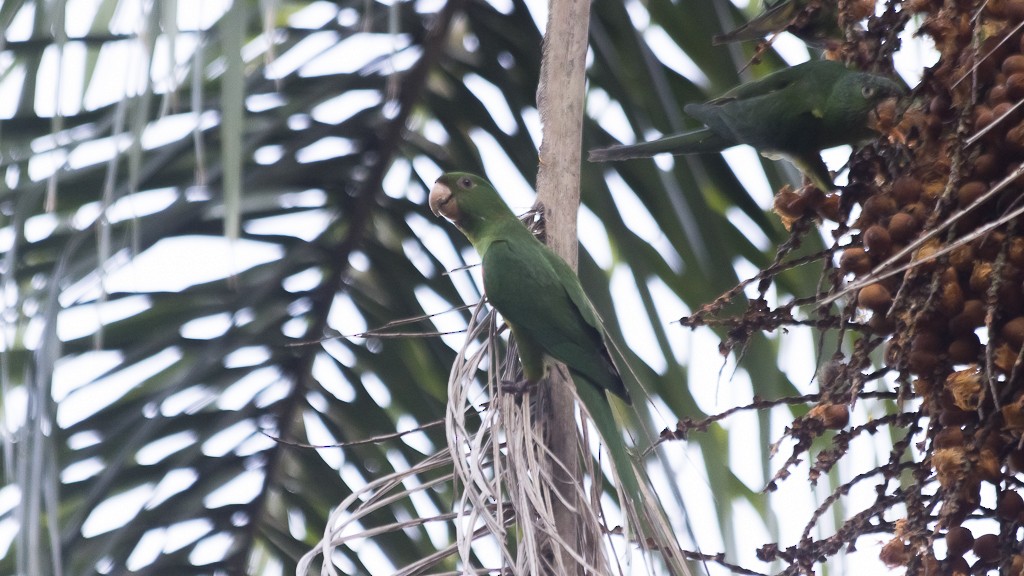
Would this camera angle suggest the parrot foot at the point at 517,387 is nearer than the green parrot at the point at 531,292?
Yes

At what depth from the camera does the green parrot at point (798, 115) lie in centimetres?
122

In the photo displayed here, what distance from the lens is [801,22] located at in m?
1.36

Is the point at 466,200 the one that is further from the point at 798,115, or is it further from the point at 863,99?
the point at 863,99

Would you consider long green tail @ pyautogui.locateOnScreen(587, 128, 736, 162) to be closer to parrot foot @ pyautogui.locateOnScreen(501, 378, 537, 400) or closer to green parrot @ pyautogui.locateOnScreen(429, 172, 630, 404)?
green parrot @ pyautogui.locateOnScreen(429, 172, 630, 404)

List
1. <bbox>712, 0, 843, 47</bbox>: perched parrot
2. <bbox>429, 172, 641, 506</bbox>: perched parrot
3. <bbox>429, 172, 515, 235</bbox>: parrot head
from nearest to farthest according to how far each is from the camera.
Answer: <bbox>712, 0, 843, 47</bbox>: perched parrot → <bbox>429, 172, 641, 506</bbox>: perched parrot → <bbox>429, 172, 515, 235</bbox>: parrot head

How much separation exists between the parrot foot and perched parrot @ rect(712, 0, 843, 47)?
1.80 ft

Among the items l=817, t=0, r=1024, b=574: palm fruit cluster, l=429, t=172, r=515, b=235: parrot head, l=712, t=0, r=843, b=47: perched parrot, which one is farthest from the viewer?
l=429, t=172, r=515, b=235: parrot head

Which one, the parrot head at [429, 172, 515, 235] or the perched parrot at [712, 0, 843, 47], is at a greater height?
the parrot head at [429, 172, 515, 235]

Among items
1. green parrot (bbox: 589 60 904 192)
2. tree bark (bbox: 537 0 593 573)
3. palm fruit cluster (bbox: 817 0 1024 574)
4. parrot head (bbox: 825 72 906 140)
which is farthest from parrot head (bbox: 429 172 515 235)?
palm fruit cluster (bbox: 817 0 1024 574)

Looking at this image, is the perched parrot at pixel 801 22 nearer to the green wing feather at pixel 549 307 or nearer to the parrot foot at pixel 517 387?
the green wing feather at pixel 549 307

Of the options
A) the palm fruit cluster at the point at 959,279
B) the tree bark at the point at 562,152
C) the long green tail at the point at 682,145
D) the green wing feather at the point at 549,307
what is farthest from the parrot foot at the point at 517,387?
the palm fruit cluster at the point at 959,279

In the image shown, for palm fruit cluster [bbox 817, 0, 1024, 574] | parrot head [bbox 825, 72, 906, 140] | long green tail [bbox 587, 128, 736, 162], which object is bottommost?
palm fruit cluster [bbox 817, 0, 1024, 574]

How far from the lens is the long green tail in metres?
1.39

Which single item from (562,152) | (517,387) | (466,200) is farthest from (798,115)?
(466,200)
